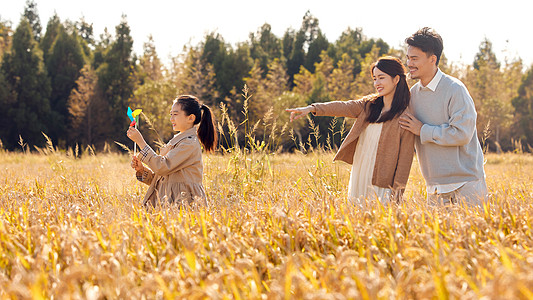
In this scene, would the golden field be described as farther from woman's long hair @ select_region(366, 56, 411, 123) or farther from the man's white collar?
the man's white collar

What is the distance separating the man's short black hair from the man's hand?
0.54m

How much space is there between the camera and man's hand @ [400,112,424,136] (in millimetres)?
3795

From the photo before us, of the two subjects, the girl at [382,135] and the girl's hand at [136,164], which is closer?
the girl at [382,135]

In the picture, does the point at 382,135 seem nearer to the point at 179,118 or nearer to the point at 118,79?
the point at 179,118

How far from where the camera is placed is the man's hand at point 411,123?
3.79 m

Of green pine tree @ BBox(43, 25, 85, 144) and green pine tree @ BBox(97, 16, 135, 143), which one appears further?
green pine tree @ BBox(43, 25, 85, 144)

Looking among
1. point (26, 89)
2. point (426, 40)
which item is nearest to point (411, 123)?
point (426, 40)

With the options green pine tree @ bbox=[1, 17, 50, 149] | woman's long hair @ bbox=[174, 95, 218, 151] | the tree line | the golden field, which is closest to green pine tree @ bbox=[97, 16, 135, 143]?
the tree line

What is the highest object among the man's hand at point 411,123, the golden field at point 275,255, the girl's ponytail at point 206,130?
the man's hand at point 411,123

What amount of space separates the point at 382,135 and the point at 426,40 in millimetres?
843

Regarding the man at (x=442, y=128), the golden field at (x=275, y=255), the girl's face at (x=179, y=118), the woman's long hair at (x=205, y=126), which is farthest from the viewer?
the woman's long hair at (x=205, y=126)

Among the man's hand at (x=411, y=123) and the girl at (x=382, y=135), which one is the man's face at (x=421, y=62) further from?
the man's hand at (x=411, y=123)

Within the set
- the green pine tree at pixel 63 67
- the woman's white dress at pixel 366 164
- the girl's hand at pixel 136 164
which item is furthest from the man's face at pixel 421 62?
the green pine tree at pixel 63 67

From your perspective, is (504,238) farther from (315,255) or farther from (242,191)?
(242,191)
